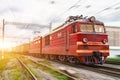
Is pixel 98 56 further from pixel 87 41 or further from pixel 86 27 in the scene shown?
pixel 86 27

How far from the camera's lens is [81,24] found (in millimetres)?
16594

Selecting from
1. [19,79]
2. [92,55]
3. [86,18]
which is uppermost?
[86,18]

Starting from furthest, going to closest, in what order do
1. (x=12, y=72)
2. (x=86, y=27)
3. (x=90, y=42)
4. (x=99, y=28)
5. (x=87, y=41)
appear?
(x=99, y=28)
(x=86, y=27)
(x=90, y=42)
(x=87, y=41)
(x=12, y=72)

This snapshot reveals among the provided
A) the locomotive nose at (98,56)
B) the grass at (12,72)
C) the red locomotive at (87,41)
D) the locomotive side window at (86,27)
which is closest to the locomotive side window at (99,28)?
the red locomotive at (87,41)

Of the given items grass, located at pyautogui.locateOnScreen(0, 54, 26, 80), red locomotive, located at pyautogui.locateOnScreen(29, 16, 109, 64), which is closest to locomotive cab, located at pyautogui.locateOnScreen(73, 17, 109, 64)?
red locomotive, located at pyautogui.locateOnScreen(29, 16, 109, 64)

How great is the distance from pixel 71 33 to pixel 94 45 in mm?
2089

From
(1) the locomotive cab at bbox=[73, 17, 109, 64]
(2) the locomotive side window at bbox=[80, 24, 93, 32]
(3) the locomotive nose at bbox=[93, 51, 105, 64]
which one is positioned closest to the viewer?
(1) the locomotive cab at bbox=[73, 17, 109, 64]

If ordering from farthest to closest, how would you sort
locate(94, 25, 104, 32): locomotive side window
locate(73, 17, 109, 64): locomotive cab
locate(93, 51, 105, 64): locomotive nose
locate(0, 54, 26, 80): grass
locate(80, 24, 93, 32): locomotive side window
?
locate(94, 25, 104, 32): locomotive side window, locate(80, 24, 93, 32): locomotive side window, locate(93, 51, 105, 64): locomotive nose, locate(73, 17, 109, 64): locomotive cab, locate(0, 54, 26, 80): grass

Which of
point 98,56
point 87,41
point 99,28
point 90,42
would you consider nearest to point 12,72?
point 87,41

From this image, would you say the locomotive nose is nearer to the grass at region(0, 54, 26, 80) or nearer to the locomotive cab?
the locomotive cab

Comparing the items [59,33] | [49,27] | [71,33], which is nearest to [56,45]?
[59,33]

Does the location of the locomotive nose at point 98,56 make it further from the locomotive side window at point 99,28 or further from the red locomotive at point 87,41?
the locomotive side window at point 99,28

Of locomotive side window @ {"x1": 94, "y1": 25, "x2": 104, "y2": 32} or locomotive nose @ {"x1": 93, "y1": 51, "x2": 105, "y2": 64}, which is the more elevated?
locomotive side window @ {"x1": 94, "y1": 25, "x2": 104, "y2": 32}

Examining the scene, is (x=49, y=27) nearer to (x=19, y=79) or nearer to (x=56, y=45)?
Answer: (x=56, y=45)
